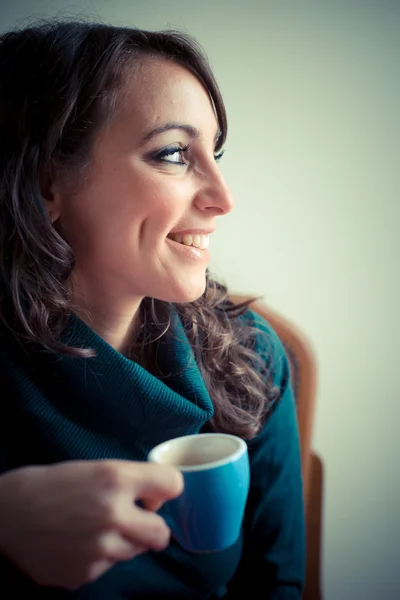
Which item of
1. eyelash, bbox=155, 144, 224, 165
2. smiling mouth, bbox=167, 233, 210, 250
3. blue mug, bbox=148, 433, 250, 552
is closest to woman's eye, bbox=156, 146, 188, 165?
eyelash, bbox=155, 144, 224, 165

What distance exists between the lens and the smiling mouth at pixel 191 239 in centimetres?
71

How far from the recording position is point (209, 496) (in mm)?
438

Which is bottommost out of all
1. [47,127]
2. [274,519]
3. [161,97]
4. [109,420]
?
[274,519]

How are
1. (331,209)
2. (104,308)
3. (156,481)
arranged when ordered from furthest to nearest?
(331,209) < (104,308) < (156,481)

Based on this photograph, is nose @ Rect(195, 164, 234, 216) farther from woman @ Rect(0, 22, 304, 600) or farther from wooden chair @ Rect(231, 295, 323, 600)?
wooden chair @ Rect(231, 295, 323, 600)

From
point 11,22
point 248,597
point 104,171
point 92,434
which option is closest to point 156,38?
point 104,171

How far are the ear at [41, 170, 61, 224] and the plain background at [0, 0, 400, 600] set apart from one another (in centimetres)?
52

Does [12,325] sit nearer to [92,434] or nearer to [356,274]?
[92,434]

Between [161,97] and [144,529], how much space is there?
1.84ft

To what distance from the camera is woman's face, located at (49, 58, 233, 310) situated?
662 millimetres

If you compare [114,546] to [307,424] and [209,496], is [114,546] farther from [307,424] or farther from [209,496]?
[307,424]

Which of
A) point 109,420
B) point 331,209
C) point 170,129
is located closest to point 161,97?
point 170,129

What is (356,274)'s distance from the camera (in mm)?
1300

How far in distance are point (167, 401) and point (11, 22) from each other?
0.91 m
